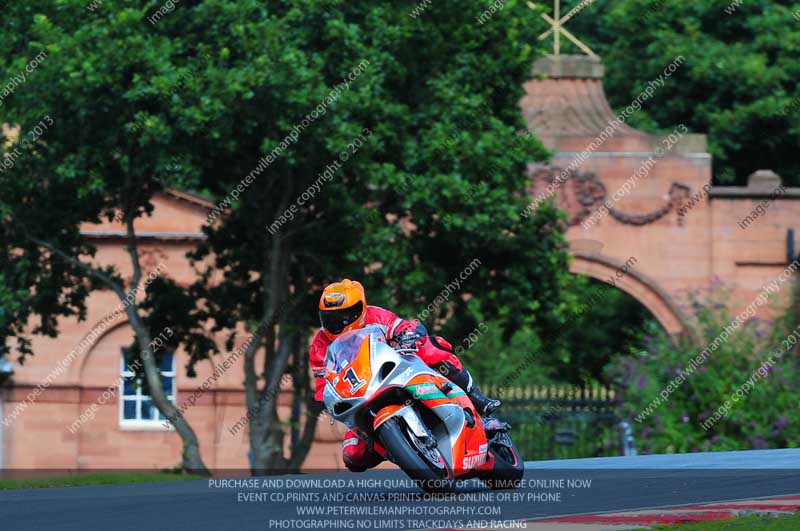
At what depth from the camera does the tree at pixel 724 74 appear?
3444 cm

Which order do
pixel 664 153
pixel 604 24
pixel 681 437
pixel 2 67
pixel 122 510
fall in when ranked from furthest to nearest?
pixel 604 24 < pixel 664 153 < pixel 681 437 < pixel 2 67 < pixel 122 510

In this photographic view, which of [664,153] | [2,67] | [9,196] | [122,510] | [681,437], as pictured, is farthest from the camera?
[664,153]

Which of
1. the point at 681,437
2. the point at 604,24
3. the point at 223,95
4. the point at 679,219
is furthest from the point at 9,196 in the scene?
the point at 604,24

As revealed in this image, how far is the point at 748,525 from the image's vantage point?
9.32 meters

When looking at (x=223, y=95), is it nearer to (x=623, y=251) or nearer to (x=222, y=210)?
(x=222, y=210)

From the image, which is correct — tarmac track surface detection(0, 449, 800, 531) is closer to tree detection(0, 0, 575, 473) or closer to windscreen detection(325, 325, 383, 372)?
windscreen detection(325, 325, 383, 372)

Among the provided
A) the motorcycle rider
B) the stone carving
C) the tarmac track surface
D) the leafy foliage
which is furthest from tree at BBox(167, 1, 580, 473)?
the motorcycle rider

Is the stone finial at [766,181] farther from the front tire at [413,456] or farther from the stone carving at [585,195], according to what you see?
the front tire at [413,456]

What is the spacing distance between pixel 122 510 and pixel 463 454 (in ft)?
7.56

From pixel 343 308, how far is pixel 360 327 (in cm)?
19

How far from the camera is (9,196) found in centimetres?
2209

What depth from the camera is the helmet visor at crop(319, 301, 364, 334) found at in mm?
11117

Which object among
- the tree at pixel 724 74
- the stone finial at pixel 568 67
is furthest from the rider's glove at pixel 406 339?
the tree at pixel 724 74

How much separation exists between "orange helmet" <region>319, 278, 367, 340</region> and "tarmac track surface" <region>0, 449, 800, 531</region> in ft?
3.84
